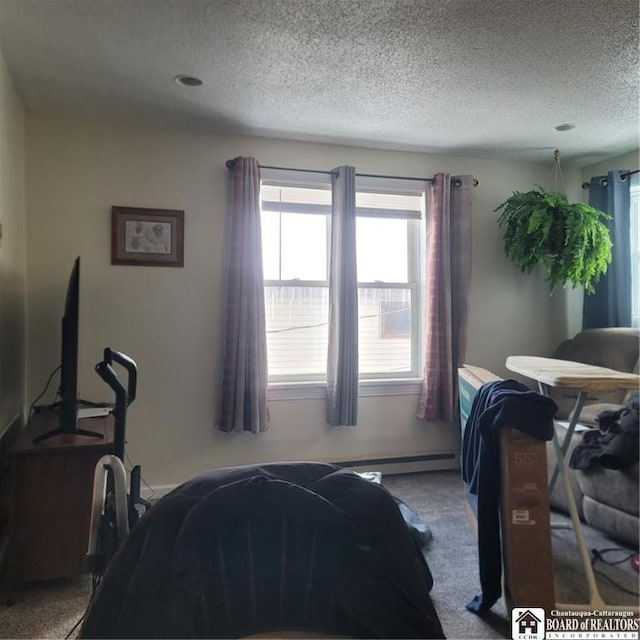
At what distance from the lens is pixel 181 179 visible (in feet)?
9.86

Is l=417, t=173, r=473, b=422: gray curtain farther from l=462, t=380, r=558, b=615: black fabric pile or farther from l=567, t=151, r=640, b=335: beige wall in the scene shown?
l=462, t=380, r=558, b=615: black fabric pile

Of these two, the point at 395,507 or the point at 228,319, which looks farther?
the point at 228,319

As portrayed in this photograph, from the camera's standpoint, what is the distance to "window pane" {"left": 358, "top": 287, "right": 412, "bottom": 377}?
3430 millimetres

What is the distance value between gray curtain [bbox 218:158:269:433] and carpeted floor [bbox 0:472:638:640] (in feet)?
3.90

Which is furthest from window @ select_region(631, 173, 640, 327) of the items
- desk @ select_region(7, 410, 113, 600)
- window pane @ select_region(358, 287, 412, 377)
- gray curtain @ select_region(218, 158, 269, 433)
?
desk @ select_region(7, 410, 113, 600)

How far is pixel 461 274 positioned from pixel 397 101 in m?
1.32

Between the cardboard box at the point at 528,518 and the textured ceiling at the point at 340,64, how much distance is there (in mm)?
1632

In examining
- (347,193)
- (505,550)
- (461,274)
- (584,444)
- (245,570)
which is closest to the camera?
(245,570)

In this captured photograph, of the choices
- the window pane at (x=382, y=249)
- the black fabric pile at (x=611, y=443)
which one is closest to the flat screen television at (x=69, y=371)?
the window pane at (x=382, y=249)

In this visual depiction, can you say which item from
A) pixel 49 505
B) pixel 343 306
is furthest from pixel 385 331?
pixel 49 505

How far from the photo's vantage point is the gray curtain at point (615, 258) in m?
3.34

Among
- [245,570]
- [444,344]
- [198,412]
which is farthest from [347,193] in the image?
[245,570]

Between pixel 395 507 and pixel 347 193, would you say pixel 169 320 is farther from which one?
pixel 395 507

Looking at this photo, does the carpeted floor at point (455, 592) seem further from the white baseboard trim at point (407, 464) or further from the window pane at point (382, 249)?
the window pane at point (382, 249)
